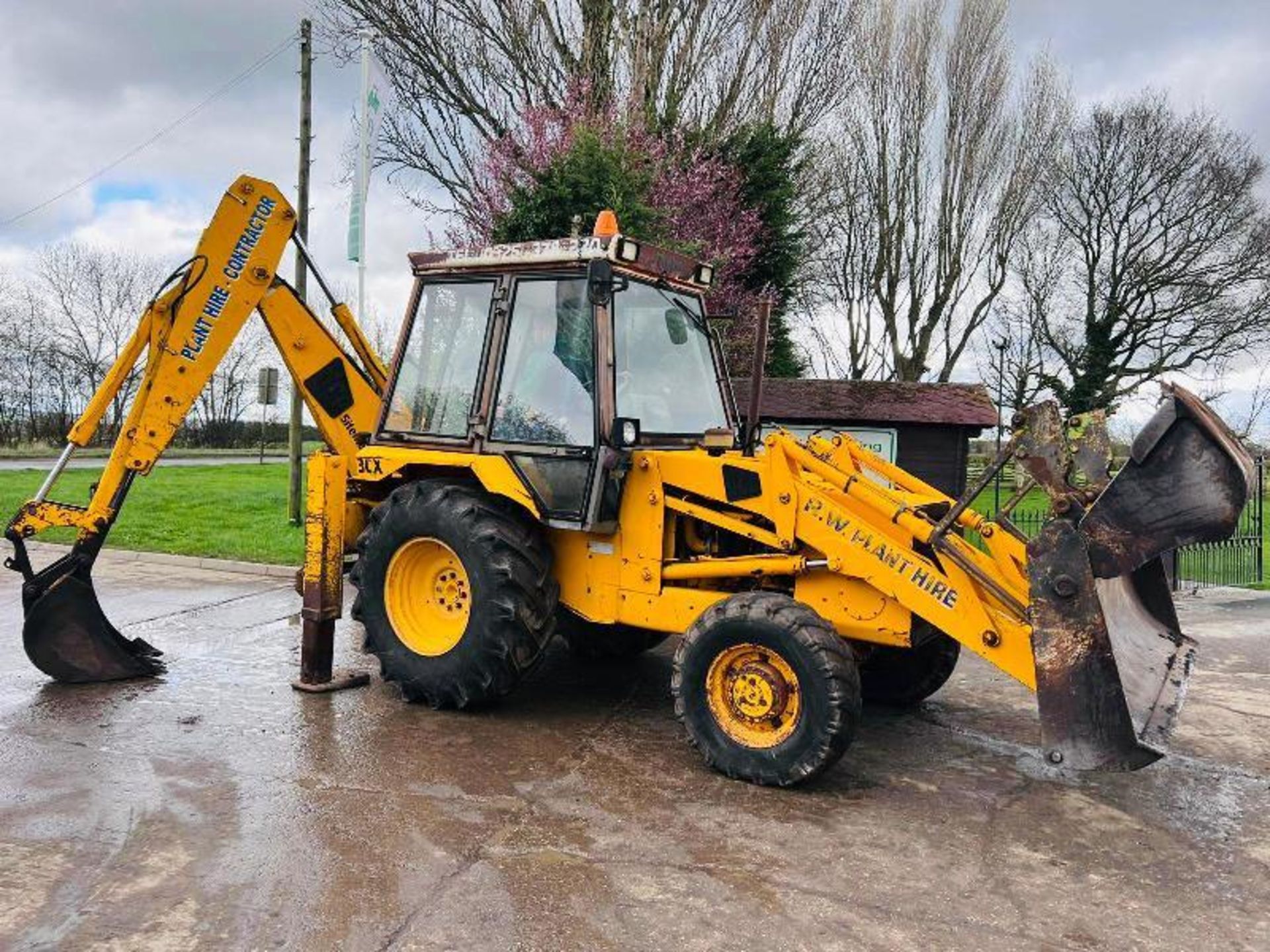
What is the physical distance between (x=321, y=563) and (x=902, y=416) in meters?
6.44

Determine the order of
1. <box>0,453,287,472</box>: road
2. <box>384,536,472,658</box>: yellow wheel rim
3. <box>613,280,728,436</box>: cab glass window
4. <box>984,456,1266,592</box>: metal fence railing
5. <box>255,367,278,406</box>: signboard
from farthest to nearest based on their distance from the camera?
<box>0,453,287,472</box>: road → <box>255,367,278,406</box>: signboard → <box>984,456,1266,592</box>: metal fence railing → <box>384,536,472,658</box>: yellow wheel rim → <box>613,280,728,436</box>: cab glass window

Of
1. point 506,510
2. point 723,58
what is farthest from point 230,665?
point 723,58

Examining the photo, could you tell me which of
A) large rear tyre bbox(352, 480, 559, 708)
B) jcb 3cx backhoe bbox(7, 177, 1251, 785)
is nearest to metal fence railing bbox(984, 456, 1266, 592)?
jcb 3cx backhoe bbox(7, 177, 1251, 785)

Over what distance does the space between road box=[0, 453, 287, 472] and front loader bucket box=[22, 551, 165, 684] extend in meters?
16.7

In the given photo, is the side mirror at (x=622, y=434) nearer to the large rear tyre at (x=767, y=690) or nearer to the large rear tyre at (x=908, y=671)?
the large rear tyre at (x=767, y=690)

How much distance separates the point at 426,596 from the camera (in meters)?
Result: 5.82

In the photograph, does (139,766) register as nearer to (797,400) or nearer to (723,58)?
(797,400)

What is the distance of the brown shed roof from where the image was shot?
1024 cm

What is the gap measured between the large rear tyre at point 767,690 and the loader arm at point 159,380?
8.48ft

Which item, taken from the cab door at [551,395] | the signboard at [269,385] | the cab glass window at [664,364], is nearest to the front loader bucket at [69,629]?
the cab door at [551,395]

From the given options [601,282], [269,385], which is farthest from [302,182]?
[601,282]

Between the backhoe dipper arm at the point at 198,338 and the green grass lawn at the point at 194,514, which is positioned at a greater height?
the backhoe dipper arm at the point at 198,338

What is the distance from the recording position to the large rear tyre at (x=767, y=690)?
4379 millimetres

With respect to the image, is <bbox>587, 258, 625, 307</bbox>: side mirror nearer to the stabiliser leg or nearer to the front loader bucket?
the stabiliser leg
